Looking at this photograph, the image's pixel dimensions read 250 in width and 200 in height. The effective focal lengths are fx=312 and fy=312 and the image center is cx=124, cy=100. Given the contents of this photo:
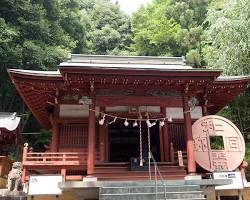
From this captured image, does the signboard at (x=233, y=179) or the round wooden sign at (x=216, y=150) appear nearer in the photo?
the signboard at (x=233, y=179)

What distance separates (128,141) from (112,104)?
4.93 metres

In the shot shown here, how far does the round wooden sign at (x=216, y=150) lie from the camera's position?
40.4 feet

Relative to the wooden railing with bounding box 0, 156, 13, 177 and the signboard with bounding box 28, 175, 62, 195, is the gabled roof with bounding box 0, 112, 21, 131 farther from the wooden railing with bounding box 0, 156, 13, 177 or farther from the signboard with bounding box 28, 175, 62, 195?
the signboard with bounding box 28, 175, 62, 195

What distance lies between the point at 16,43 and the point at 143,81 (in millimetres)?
15980

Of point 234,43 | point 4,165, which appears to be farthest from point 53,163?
point 234,43

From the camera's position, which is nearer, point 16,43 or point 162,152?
point 162,152

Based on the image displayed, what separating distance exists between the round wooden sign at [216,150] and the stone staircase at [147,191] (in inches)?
107

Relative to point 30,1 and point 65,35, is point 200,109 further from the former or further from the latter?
point 30,1

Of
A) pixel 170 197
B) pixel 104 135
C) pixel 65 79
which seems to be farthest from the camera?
pixel 104 135

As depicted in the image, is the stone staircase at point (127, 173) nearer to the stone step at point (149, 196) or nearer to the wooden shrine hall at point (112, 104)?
the wooden shrine hall at point (112, 104)

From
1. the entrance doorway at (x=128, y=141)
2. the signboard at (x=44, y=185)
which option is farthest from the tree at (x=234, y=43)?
the signboard at (x=44, y=185)

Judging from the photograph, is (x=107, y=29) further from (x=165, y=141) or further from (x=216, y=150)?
(x=216, y=150)

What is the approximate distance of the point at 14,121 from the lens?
16.9m

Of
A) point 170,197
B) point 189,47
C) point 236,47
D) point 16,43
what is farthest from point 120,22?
point 170,197
